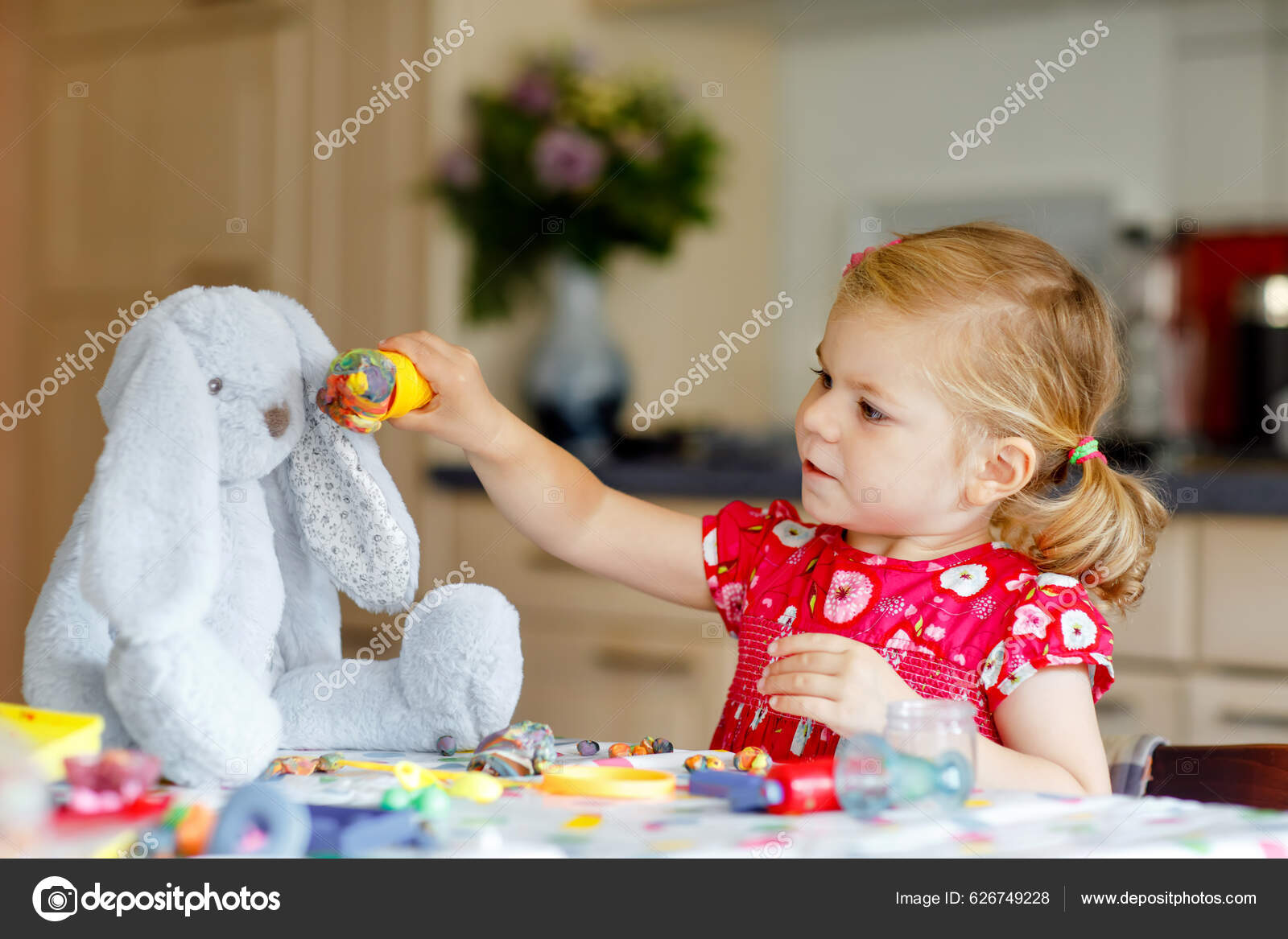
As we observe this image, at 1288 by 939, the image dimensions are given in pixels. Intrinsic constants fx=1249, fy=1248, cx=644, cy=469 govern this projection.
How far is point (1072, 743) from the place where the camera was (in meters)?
Answer: 0.85

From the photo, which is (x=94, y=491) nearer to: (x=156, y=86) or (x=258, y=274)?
(x=258, y=274)

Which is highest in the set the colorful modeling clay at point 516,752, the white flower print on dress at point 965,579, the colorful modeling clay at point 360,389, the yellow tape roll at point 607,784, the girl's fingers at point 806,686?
the colorful modeling clay at point 360,389

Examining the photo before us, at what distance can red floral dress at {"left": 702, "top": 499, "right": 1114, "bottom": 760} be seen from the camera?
887mm

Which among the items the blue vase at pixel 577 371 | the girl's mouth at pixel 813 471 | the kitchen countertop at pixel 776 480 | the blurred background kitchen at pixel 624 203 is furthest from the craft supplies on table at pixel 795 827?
the blue vase at pixel 577 371

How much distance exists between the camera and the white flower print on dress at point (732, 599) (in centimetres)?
110

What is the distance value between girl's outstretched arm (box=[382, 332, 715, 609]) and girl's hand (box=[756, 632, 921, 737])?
0.32m

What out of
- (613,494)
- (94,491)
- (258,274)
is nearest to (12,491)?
(258,274)

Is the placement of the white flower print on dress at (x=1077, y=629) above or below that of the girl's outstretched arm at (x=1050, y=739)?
above

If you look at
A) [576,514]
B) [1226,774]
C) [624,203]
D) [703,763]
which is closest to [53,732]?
[703,763]

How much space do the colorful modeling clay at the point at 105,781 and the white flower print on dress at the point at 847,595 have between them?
0.55 m

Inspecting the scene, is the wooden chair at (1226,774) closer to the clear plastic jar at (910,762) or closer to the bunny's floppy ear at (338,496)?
the clear plastic jar at (910,762)

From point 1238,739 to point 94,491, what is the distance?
147cm

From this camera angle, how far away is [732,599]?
3.63ft
